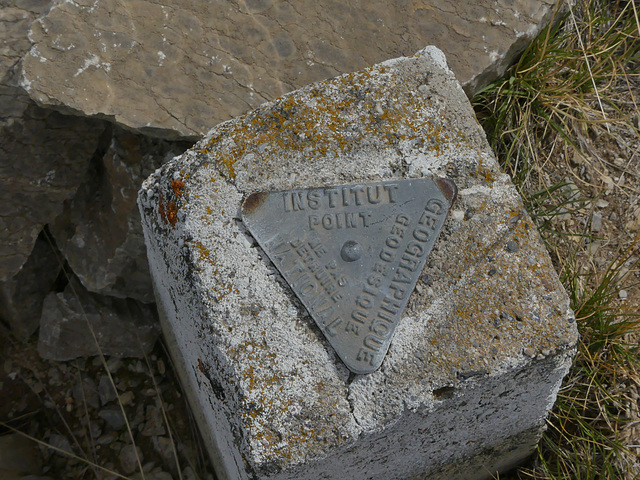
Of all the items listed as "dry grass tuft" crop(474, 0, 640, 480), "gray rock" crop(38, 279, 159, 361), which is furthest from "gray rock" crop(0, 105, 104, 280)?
"dry grass tuft" crop(474, 0, 640, 480)

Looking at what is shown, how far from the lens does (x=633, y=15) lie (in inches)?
106

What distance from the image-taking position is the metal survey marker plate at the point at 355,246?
5.12 feet

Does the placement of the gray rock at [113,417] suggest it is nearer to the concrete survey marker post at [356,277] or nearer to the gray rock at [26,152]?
the gray rock at [26,152]

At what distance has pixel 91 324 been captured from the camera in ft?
9.37

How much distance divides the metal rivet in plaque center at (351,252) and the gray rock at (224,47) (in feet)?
2.78

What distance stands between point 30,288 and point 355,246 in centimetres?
194

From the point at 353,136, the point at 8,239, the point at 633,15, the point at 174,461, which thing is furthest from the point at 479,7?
the point at 174,461

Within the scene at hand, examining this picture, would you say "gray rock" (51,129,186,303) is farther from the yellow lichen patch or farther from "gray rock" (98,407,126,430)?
the yellow lichen patch

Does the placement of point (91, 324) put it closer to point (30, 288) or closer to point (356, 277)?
point (30, 288)

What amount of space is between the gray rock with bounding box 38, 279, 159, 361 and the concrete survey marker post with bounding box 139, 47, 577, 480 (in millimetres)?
1152

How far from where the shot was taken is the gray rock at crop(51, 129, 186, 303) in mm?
2387

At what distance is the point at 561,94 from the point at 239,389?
1833 mm

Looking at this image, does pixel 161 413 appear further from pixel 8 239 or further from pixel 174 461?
pixel 8 239

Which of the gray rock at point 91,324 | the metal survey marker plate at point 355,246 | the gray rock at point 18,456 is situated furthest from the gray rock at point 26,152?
the metal survey marker plate at point 355,246
